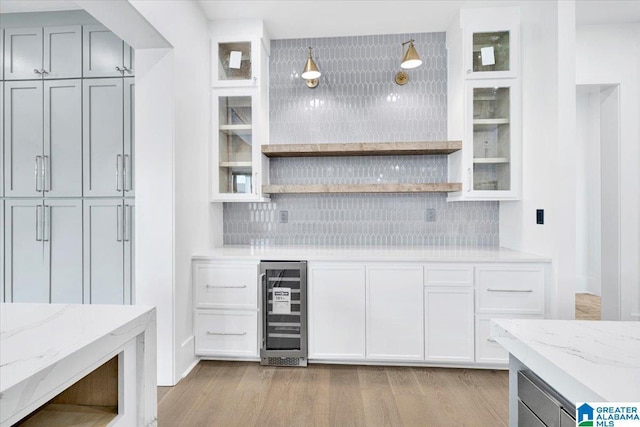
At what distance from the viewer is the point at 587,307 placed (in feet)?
13.6

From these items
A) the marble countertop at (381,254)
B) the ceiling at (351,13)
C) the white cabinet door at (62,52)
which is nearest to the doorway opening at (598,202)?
→ the ceiling at (351,13)

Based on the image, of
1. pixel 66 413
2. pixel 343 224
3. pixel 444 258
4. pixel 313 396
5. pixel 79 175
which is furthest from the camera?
pixel 343 224

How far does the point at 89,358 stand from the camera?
85cm

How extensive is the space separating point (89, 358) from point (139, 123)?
6.35ft

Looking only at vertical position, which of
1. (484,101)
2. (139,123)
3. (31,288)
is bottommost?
(31,288)

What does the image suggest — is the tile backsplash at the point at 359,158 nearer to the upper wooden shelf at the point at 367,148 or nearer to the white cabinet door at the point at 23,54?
the upper wooden shelf at the point at 367,148

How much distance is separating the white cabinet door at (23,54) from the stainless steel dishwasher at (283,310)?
2486 millimetres

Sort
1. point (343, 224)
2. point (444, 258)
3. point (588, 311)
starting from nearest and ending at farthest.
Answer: point (444, 258), point (343, 224), point (588, 311)

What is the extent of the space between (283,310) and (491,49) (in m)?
2.72

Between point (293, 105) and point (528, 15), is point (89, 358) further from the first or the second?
point (528, 15)

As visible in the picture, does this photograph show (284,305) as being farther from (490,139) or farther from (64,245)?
(490,139)

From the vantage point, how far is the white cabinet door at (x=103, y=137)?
2.71 metres

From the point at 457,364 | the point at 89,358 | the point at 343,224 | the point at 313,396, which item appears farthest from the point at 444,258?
the point at 89,358

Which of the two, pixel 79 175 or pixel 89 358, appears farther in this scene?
pixel 79 175
